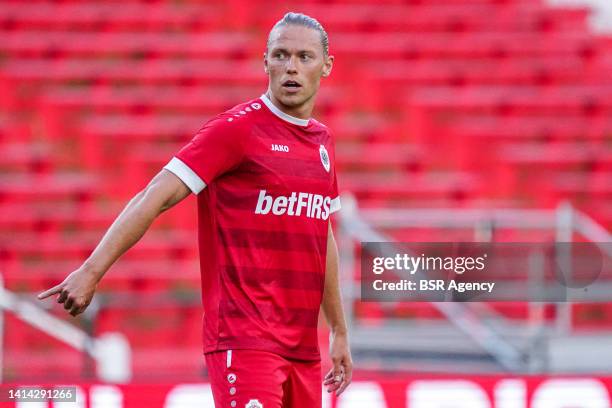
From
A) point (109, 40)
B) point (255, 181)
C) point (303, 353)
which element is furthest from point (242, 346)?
point (109, 40)

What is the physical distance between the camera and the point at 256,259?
3.42m

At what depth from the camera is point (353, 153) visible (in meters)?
9.33

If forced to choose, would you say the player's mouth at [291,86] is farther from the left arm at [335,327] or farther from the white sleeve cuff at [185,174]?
the left arm at [335,327]

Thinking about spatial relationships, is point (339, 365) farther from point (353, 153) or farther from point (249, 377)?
point (353, 153)

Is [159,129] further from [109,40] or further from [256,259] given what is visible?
[256,259]

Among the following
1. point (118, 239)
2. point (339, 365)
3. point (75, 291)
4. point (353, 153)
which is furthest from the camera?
point (353, 153)

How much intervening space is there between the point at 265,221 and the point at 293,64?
45 centimetres

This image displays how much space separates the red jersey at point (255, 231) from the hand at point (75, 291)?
0.43m

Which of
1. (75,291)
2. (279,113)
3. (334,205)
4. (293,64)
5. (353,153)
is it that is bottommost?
(75,291)

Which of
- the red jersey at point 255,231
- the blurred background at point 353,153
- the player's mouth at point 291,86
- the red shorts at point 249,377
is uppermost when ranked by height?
the blurred background at point 353,153

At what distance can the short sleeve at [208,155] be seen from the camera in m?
3.30

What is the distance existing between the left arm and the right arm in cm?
69

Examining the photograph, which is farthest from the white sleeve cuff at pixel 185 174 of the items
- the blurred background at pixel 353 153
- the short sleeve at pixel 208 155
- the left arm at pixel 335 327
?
the blurred background at pixel 353 153

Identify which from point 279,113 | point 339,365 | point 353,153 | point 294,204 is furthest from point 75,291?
point 353,153
